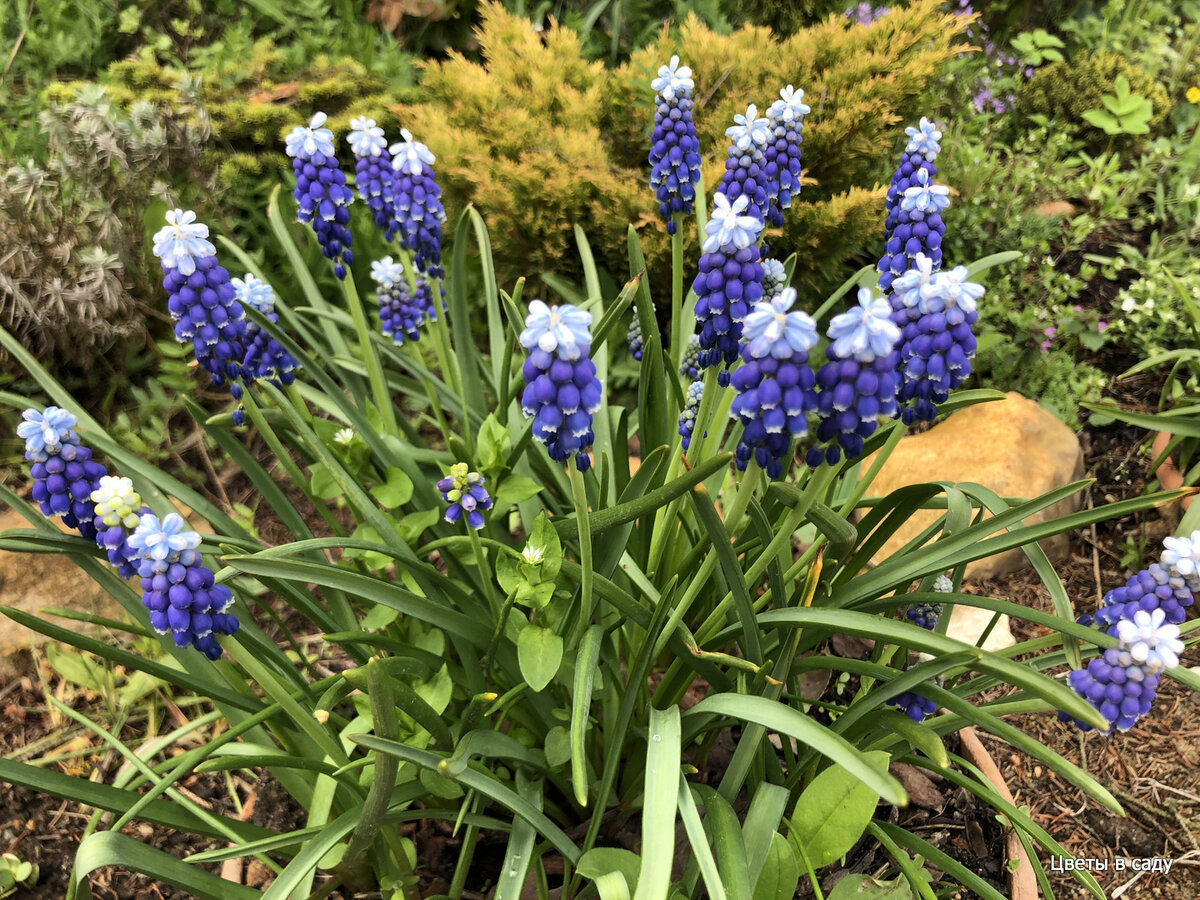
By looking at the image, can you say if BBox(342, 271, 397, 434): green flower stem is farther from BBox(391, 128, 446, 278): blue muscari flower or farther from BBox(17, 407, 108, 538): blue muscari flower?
BBox(17, 407, 108, 538): blue muscari flower

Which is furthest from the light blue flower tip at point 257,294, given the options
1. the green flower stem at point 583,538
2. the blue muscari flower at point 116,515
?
the green flower stem at point 583,538

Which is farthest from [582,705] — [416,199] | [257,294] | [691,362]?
[416,199]

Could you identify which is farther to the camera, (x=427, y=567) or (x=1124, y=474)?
(x=1124, y=474)

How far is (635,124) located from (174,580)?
390 cm

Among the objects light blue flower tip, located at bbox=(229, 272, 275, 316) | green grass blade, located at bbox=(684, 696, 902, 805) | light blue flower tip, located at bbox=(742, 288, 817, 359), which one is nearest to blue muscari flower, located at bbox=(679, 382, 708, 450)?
green grass blade, located at bbox=(684, 696, 902, 805)

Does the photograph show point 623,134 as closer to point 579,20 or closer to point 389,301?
point 579,20

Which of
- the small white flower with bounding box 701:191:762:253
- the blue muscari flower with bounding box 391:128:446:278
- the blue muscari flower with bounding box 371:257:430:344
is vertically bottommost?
the blue muscari flower with bounding box 371:257:430:344

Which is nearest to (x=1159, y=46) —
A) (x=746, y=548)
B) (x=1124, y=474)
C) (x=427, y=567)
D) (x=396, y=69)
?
(x=1124, y=474)

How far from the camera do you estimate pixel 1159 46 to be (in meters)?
6.72

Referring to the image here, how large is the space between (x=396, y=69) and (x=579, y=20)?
1.39m

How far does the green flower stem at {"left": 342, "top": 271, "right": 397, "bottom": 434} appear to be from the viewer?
9.53 ft

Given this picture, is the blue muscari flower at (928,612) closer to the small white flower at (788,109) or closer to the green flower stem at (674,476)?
the green flower stem at (674,476)

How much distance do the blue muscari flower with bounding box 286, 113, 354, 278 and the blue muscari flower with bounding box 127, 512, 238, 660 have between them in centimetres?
129

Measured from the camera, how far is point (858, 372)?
58.7 inches
